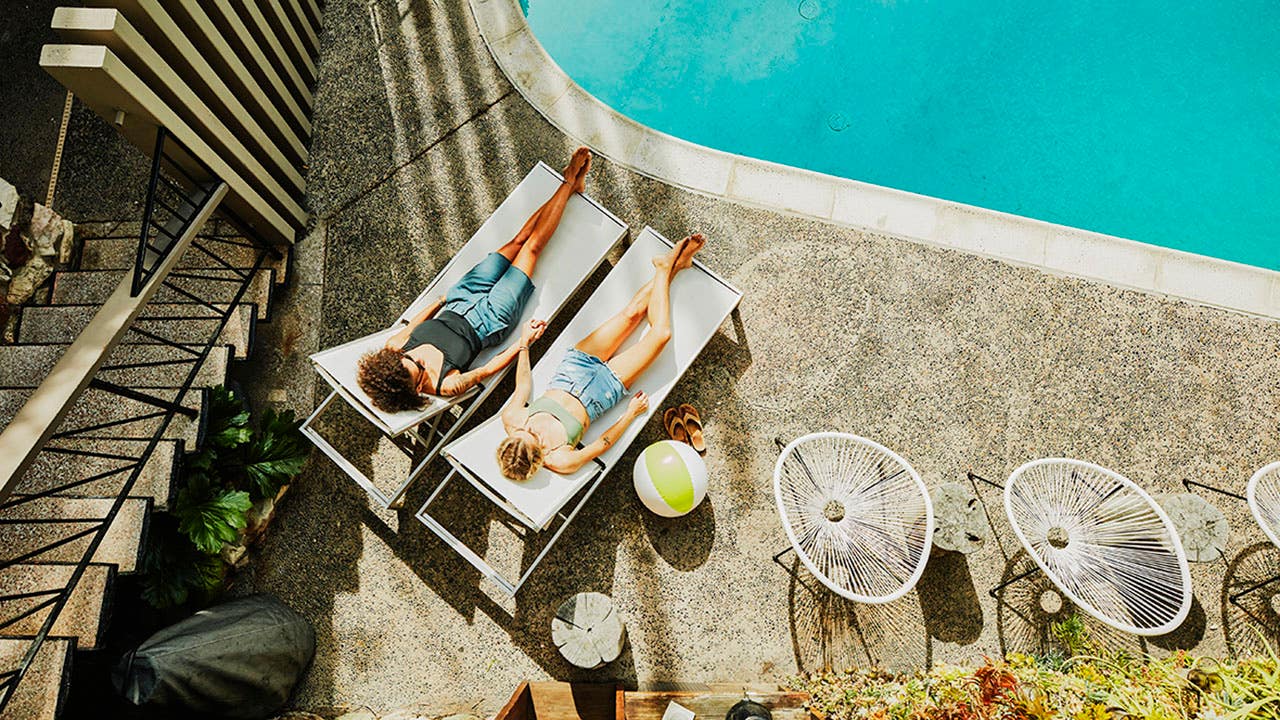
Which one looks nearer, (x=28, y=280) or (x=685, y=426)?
(x=28, y=280)

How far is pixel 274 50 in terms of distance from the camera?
14.2 ft

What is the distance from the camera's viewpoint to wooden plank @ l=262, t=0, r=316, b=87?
14.2 ft

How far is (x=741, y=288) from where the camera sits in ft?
15.2

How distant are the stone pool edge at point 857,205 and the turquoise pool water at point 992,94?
40cm

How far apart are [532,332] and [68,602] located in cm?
253

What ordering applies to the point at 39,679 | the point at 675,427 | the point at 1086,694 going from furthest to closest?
1. the point at 675,427
2. the point at 1086,694
3. the point at 39,679

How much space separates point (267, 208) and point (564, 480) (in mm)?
2445

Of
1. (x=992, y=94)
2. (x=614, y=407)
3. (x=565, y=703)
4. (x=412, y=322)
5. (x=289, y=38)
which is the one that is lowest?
(x=565, y=703)

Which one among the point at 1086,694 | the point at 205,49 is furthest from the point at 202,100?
the point at 1086,694

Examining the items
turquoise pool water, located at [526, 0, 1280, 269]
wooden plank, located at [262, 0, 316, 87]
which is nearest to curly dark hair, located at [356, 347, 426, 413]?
wooden plank, located at [262, 0, 316, 87]

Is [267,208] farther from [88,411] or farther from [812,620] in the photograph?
[812,620]

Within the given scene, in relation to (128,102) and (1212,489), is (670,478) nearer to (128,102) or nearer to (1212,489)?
(128,102)

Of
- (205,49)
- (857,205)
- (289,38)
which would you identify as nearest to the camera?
(205,49)

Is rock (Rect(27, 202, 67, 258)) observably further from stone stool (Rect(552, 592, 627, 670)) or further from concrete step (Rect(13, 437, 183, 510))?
stone stool (Rect(552, 592, 627, 670))
